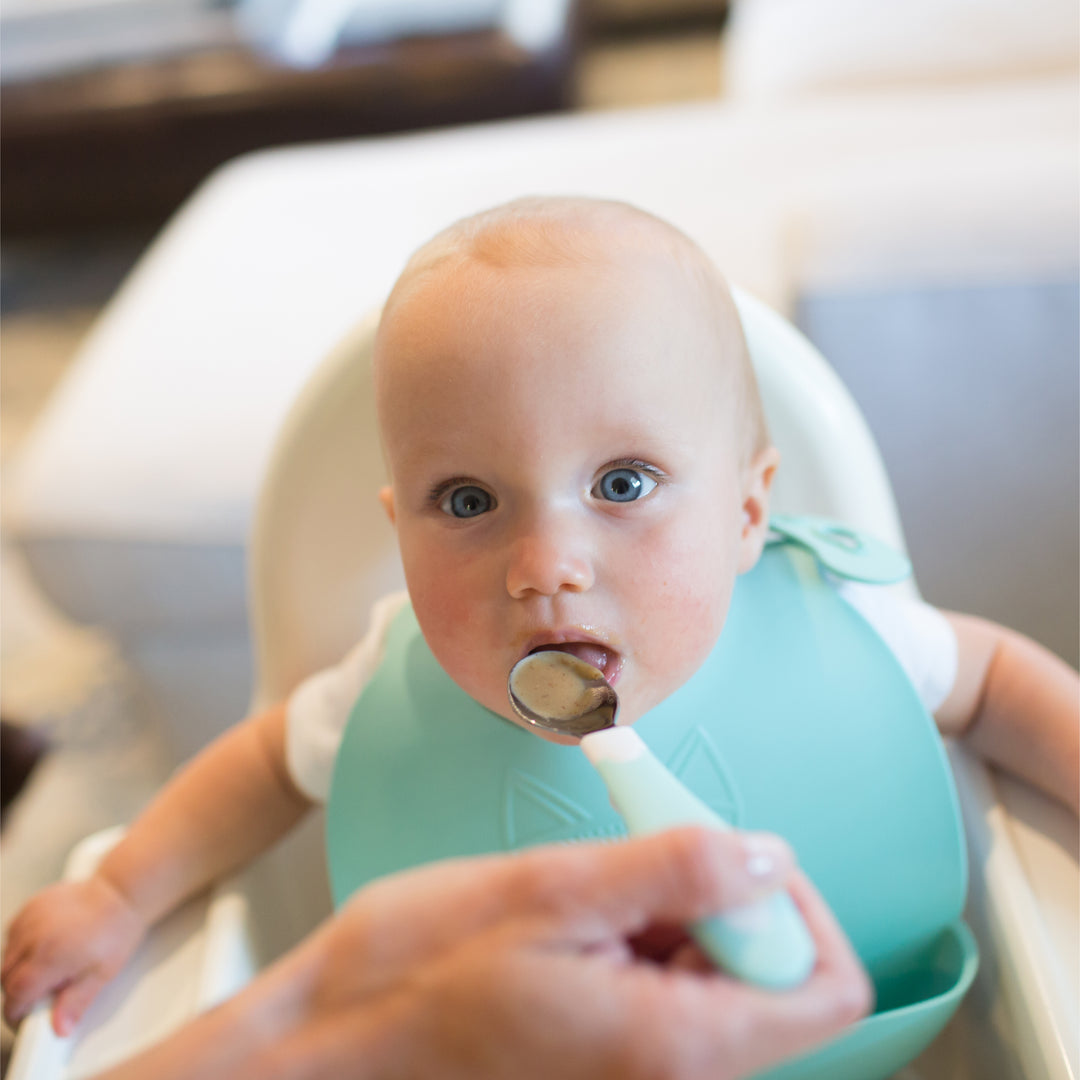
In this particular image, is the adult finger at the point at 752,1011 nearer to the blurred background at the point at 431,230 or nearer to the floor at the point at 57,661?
the blurred background at the point at 431,230

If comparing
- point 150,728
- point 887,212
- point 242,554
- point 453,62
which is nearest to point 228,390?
point 242,554

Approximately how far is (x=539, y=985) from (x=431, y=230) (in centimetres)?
106

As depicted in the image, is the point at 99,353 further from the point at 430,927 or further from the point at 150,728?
the point at 430,927

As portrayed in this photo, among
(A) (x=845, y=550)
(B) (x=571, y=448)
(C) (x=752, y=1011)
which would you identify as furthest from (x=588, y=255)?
(C) (x=752, y=1011)

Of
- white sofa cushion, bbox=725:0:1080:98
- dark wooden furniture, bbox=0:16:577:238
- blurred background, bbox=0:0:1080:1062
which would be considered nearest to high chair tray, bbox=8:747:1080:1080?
blurred background, bbox=0:0:1080:1062

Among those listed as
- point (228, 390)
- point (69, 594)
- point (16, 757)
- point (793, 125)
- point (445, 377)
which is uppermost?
point (445, 377)

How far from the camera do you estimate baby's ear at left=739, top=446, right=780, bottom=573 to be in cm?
53

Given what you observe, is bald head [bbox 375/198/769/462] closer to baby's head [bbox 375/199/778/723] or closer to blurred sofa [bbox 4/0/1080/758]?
baby's head [bbox 375/199/778/723]

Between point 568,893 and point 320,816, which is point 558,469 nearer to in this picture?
point 568,893

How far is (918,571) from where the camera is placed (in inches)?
35.8

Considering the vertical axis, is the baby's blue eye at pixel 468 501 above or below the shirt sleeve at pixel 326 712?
above

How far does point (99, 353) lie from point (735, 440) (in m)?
0.84

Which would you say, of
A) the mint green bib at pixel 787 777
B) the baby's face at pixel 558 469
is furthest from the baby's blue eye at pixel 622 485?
the mint green bib at pixel 787 777

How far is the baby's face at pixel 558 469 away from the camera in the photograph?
0.44 m
